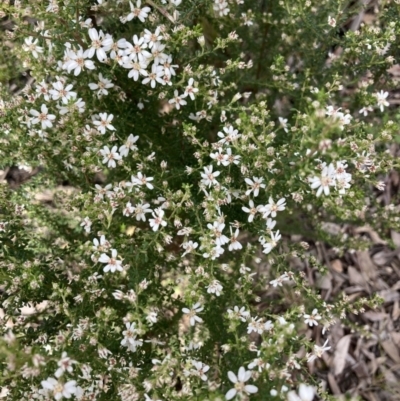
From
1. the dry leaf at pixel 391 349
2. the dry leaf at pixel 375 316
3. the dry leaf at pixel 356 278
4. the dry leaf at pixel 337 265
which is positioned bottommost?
the dry leaf at pixel 391 349

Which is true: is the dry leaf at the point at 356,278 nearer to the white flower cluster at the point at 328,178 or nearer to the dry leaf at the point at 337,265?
the dry leaf at the point at 337,265

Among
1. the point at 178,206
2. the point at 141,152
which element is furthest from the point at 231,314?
the point at 141,152

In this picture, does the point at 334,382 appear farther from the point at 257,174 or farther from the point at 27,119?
the point at 27,119

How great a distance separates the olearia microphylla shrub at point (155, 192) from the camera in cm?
291

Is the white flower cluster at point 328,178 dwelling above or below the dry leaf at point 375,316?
below

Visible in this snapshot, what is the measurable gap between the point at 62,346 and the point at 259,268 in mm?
2325

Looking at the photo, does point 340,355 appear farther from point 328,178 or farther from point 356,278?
point 328,178

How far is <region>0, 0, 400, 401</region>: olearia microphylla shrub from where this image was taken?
291 centimetres

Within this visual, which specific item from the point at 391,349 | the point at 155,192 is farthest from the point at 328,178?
the point at 391,349

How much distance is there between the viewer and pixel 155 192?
3527 mm

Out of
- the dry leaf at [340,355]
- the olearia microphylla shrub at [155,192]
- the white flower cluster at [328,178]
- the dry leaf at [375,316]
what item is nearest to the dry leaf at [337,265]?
the dry leaf at [375,316]

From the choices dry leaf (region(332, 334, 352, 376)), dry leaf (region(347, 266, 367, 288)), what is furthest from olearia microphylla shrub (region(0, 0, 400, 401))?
dry leaf (region(332, 334, 352, 376))

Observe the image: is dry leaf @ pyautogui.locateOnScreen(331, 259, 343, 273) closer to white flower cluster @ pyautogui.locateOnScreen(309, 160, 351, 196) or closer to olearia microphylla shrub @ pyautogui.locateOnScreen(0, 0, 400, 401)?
olearia microphylla shrub @ pyautogui.locateOnScreen(0, 0, 400, 401)

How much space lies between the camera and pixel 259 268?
15.9ft
